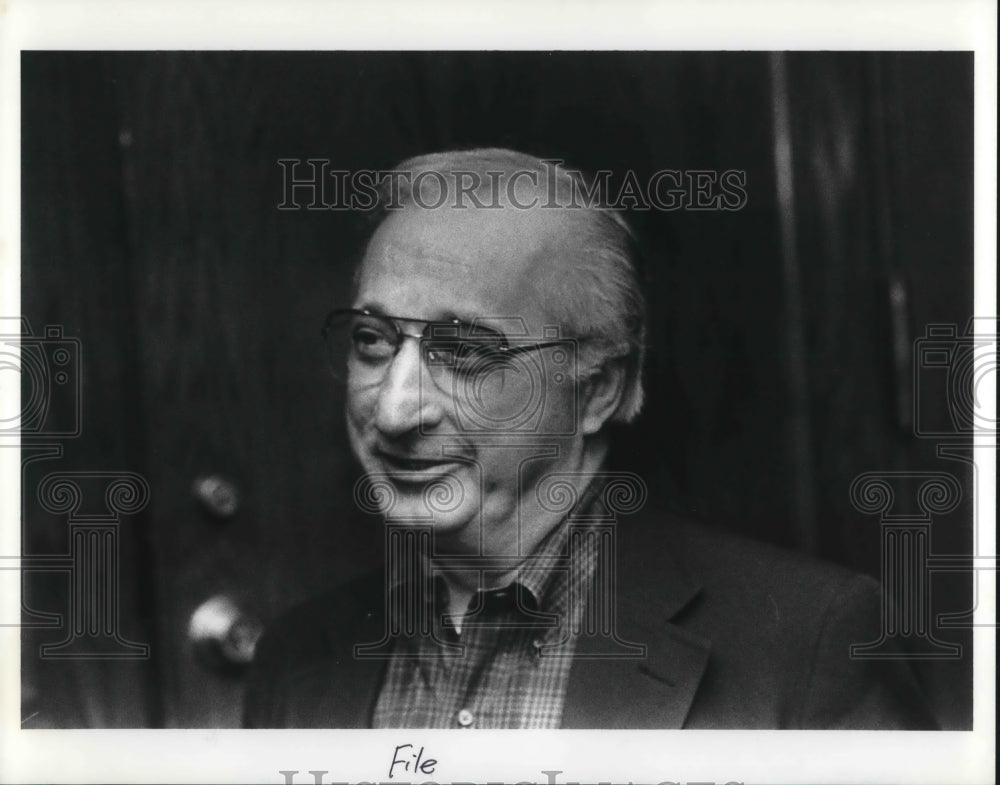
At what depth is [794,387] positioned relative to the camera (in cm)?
223

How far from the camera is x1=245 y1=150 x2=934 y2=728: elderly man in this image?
2201mm

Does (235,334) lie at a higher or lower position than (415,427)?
higher

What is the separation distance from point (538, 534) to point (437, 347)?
46cm

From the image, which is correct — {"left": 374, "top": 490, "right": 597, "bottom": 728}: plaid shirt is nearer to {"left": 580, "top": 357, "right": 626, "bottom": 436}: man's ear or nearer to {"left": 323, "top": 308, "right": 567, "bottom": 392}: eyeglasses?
{"left": 580, "top": 357, "right": 626, "bottom": 436}: man's ear

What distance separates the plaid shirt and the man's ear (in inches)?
9.2

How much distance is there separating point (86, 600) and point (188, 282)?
0.75 meters

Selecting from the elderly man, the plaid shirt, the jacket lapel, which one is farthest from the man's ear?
the jacket lapel

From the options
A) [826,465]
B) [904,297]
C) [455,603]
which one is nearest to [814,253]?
[904,297]

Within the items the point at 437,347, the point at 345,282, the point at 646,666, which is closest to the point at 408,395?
the point at 437,347

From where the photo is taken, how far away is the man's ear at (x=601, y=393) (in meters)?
2.21

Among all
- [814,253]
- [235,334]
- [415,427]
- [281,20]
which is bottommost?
[415,427]

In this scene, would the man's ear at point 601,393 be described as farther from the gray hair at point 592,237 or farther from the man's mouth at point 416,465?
the man's mouth at point 416,465

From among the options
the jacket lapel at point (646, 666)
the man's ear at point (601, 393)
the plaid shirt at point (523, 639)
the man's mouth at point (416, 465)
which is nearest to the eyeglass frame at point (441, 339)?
the man's ear at point (601, 393)

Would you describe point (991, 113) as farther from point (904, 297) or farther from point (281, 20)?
point (281, 20)
